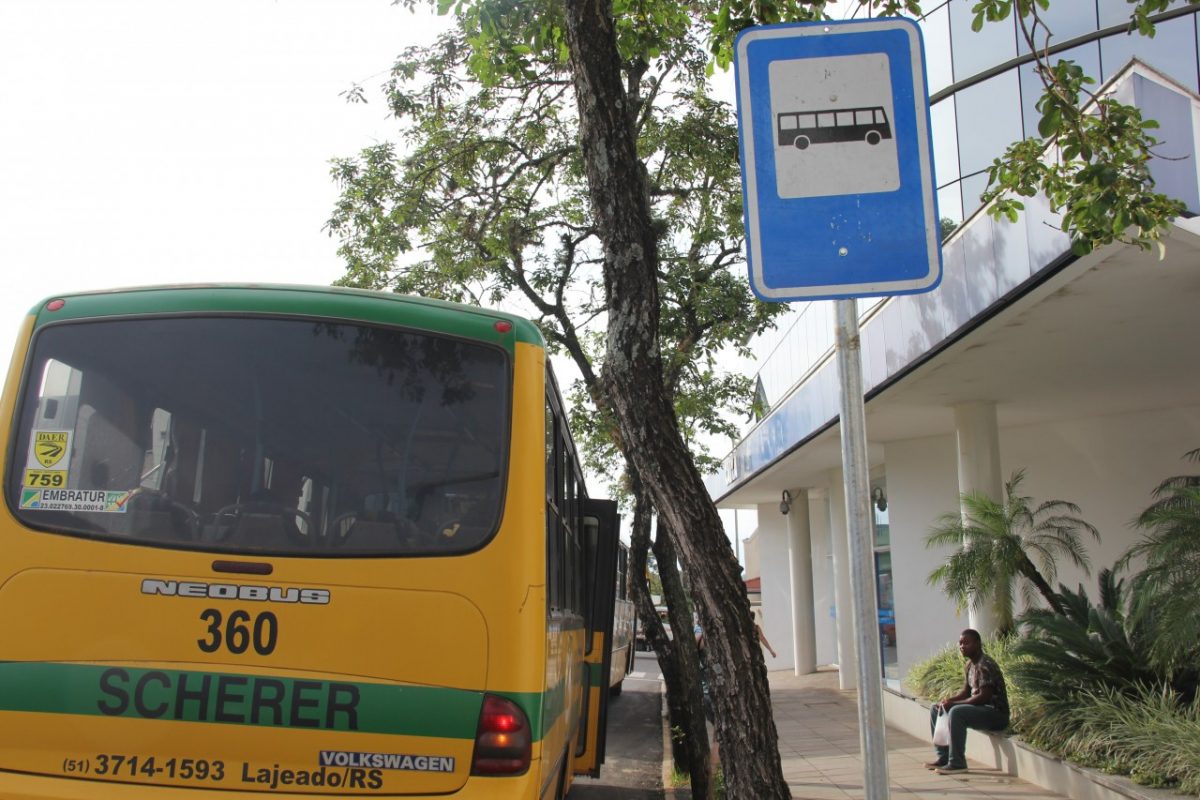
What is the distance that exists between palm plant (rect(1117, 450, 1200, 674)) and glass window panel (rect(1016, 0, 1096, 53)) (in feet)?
34.5

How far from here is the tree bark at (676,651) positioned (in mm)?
9414

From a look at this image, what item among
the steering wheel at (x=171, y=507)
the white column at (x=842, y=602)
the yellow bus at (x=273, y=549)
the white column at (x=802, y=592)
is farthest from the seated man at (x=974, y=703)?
the white column at (x=802, y=592)

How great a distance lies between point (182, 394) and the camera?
445 centimetres

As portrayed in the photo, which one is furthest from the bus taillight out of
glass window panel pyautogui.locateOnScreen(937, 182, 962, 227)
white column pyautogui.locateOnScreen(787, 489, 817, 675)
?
white column pyautogui.locateOnScreen(787, 489, 817, 675)

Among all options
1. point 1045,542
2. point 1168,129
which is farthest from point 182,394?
point 1045,542

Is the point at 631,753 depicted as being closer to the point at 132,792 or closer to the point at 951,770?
the point at 951,770

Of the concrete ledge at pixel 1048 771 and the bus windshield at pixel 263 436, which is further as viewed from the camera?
the concrete ledge at pixel 1048 771

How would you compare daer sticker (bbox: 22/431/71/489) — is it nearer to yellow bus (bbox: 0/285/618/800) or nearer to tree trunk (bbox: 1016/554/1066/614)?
yellow bus (bbox: 0/285/618/800)

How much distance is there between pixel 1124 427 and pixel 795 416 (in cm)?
500

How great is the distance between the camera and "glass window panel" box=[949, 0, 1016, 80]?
1780cm

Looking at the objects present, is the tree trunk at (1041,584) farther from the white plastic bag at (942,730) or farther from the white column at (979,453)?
the white column at (979,453)

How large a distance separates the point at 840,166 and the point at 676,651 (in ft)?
27.0

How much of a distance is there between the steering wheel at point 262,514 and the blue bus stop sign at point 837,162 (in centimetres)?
223

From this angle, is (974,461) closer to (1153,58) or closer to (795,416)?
(795,416)
